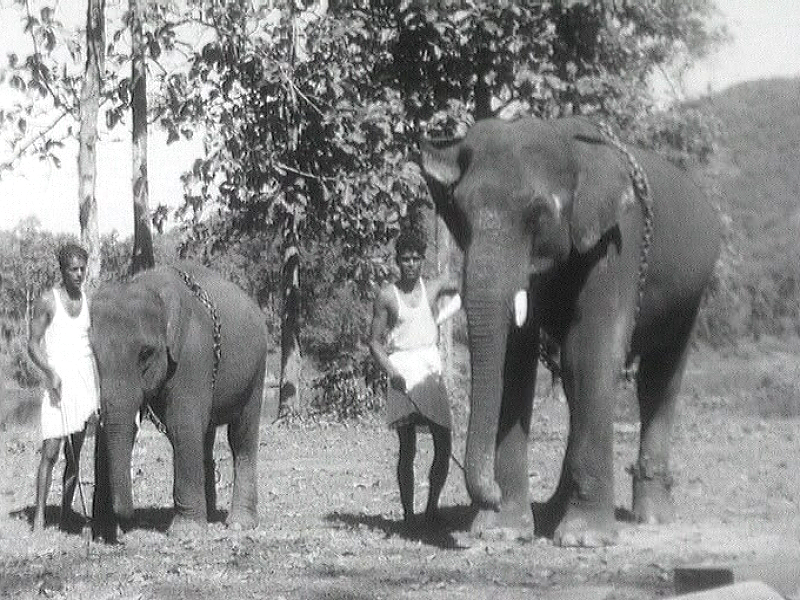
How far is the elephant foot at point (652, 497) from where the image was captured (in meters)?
10.0

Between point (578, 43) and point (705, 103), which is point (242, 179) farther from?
point (705, 103)

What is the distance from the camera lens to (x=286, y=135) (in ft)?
62.3

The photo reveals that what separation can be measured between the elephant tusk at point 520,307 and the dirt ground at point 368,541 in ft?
4.88

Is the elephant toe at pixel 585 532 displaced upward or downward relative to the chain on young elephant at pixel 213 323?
downward

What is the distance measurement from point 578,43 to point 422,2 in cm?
222

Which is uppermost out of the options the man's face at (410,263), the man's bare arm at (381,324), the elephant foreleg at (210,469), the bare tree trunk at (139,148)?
the bare tree trunk at (139,148)

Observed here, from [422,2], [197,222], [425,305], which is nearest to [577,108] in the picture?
[422,2]

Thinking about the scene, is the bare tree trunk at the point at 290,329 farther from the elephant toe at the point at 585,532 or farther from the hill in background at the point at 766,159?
the hill in background at the point at 766,159

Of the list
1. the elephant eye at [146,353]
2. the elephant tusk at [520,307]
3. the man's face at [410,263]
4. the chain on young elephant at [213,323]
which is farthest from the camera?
the chain on young elephant at [213,323]

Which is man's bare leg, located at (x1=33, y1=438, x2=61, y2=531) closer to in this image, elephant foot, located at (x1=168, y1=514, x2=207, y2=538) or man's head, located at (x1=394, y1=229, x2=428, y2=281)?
elephant foot, located at (x1=168, y1=514, x2=207, y2=538)

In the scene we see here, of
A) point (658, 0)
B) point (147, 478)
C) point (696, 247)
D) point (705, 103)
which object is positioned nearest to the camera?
point (696, 247)

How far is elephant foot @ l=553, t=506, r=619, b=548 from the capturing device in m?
8.49

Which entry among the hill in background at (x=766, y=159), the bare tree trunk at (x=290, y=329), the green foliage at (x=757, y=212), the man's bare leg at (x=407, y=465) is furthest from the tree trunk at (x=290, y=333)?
the hill in background at (x=766, y=159)

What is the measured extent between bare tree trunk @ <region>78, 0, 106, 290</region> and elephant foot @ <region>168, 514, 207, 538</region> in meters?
4.71
